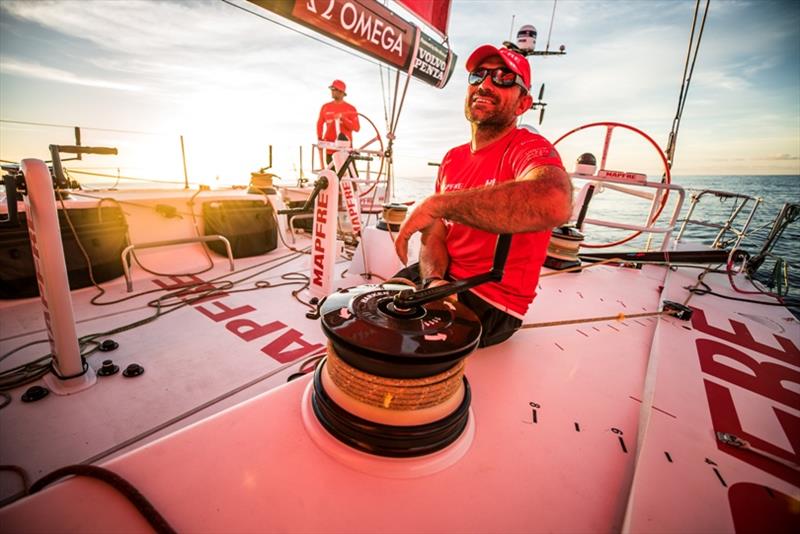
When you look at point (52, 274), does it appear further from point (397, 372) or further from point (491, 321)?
point (491, 321)

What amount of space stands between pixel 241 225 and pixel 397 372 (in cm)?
370

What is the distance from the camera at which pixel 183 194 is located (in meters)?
3.68

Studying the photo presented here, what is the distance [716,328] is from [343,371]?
96.3 inches

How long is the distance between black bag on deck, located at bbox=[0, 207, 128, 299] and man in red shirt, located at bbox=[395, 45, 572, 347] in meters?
2.79

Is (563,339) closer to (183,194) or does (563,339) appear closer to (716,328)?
(716,328)

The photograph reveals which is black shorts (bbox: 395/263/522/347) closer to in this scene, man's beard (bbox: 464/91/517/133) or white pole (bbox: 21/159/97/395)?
man's beard (bbox: 464/91/517/133)

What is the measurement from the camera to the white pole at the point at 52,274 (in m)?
1.31

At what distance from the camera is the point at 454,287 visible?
74cm

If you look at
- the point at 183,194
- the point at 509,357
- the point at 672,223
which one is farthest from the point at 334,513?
the point at 183,194

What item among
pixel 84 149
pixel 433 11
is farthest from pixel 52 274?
pixel 433 11

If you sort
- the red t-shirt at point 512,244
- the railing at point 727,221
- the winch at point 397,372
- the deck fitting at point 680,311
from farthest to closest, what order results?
1. the railing at point 727,221
2. the deck fitting at point 680,311
3. the red t-shirt at point 512,244
4. the winch at point 397,372

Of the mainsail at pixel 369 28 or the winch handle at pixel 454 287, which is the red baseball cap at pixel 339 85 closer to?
the mainsail at pixel 369 28

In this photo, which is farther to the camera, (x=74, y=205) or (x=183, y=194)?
(x=183, y=194)

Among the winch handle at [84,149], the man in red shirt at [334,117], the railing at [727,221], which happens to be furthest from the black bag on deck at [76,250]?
the railing at [727,221]
